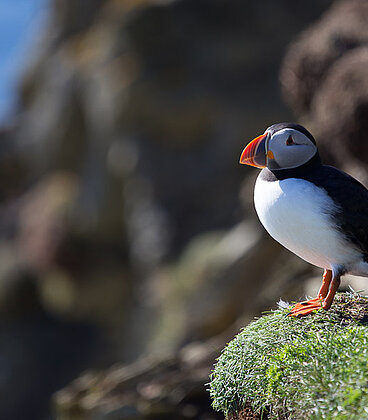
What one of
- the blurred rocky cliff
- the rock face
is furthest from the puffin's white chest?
the blurred rocky cliff

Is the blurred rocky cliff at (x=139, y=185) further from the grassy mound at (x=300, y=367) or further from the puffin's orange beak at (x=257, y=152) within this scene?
the grassy mound at (x=300, y=367)

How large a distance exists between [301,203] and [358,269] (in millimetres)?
625

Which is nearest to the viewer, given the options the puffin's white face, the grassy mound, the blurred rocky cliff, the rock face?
the grassy mound

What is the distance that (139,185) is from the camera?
1848cm

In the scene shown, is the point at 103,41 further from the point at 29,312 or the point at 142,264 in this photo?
the point at 29,312

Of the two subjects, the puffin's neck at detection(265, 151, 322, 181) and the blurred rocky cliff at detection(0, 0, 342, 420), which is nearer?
the puffin's neck at detection(265, 151, 322, 181)

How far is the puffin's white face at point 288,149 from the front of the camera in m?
4.18

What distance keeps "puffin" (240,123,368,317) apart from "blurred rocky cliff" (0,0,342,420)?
29.3ft

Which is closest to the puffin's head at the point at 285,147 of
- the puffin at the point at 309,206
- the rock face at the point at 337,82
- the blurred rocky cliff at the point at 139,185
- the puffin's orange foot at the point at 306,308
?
the puffin at the point at 309,206

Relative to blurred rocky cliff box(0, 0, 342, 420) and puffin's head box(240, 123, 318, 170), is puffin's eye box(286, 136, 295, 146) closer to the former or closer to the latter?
puffin's head box(240, 123, 318, 170)

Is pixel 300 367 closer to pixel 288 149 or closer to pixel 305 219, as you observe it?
pixel 305 219

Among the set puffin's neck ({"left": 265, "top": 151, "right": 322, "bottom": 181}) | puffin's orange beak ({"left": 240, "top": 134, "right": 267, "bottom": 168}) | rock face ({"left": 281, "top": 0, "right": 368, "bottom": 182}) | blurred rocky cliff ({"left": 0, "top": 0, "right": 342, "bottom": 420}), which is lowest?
puffin's neck ({"left": 265, "top": 151, "right": 322, "bottom": 181})

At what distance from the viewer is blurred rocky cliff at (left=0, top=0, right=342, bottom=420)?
17392 millimetres

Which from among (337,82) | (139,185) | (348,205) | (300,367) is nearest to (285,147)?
(348,205)
